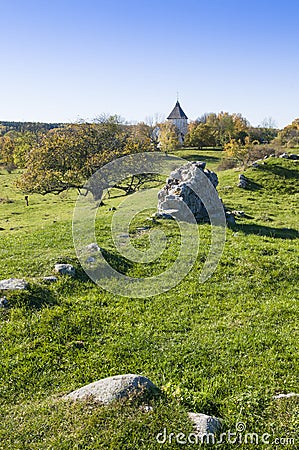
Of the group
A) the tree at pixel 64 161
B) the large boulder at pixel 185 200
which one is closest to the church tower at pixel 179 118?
A: the tree at pixel 64 161

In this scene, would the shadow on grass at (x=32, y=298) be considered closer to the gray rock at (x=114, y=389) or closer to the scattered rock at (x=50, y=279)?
the scattered rock at (x=50, y=279)

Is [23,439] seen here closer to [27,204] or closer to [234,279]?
[234,279]

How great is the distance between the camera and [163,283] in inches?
517

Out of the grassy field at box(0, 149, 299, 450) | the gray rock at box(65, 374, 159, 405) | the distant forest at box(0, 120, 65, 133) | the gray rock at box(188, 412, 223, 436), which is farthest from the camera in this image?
the distant forest at box(0, 120, 65, 133)

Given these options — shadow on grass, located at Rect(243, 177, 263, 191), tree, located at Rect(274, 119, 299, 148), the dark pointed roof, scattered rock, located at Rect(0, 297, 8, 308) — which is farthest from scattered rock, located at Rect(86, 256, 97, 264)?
the dark pointed roof

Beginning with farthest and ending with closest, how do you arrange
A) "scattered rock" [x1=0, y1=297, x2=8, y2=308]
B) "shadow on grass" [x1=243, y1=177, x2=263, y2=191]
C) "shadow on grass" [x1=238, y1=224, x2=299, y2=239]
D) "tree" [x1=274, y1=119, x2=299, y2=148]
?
"tree" [x1=274, y1=119, x2=299, y2=148] < "shadow on grass" [x1=243, y1=177, x2=263, y2=191] < "shadow on grass" [x1=238, y1=224, x2=299, y2=239] < "scattered rock" [x1=0, y1=297, x2=8, y2=308]

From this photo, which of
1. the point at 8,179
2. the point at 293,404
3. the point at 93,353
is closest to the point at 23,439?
the point at 93,353

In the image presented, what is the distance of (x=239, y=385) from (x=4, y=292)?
24.3ft

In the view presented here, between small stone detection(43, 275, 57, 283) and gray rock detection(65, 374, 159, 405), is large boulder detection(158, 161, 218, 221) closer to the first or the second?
small stone detection(43, 275, 57, 283)

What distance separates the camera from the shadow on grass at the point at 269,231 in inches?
768

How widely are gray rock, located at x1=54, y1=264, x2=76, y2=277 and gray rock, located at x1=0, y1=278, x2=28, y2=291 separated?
151 centimetres

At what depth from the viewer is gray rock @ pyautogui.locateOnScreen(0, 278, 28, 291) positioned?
1147cm

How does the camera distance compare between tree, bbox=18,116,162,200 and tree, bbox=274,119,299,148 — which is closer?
tree, bbox=18,116,162,200

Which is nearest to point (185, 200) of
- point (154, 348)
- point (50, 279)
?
point (50, 279)
